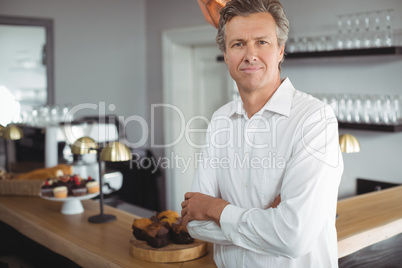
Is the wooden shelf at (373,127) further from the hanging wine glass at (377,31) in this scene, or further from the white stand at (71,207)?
the white stand at (71,207)

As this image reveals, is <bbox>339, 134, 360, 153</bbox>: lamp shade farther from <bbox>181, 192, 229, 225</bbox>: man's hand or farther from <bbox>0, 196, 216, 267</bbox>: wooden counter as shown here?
<bbox>181, 192, 229, 225</bbox>: man's hand

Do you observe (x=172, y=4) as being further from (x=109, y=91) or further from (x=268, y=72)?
(x=268, y=72)

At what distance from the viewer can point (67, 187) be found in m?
2.68

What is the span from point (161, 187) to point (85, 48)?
1772 mm

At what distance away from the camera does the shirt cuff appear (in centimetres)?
147

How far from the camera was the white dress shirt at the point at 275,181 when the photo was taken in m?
1.38

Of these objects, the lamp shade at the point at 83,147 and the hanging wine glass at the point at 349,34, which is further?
the hanging wine glass at the point at 349,34

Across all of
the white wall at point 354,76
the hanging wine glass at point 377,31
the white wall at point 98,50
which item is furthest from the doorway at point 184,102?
the hanging wine glass at point 377,31

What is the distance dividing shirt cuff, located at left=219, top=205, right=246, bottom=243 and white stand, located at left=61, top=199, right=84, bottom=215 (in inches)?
56.2

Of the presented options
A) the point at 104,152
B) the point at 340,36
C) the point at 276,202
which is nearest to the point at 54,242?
the point at 104,152

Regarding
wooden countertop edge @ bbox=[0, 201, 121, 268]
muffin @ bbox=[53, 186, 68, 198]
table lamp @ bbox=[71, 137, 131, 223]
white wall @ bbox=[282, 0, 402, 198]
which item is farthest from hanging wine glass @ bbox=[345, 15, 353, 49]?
wooden countertop edge @ bbox=[0, 201, 121, 268]

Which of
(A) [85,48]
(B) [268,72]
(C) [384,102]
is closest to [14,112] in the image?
(A) [85,48]

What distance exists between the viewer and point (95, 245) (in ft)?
6.95

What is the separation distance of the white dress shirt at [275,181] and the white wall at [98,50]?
141 inches
